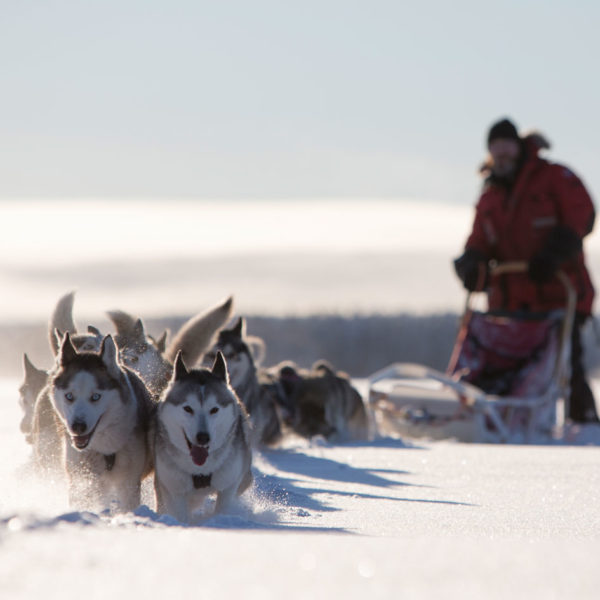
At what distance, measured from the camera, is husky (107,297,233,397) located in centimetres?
445

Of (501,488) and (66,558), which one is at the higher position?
(66,558)

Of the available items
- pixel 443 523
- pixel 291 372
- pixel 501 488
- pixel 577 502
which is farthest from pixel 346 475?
pixel 291 372

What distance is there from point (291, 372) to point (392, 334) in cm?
1466

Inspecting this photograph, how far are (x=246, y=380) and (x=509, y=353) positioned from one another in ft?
7.37

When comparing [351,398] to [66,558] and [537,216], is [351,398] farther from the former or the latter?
[66,558]

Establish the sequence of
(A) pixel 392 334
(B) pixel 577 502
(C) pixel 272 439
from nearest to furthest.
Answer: (B) pixel 577 502
(C) pixel 272 439
(A) pixel 392 334

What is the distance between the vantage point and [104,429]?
12.0 feet

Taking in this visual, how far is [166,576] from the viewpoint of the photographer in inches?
82.5

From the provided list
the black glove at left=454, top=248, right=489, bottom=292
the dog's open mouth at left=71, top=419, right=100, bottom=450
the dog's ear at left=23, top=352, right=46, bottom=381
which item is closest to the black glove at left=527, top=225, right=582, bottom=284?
the black glove at left=454, top=248, right=489, bottom=292

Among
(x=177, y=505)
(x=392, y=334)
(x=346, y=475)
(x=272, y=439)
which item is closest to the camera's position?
(x=177, y=505)

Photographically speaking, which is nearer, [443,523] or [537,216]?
[443,523]

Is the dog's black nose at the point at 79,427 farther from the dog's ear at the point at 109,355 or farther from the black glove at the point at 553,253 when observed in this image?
the black glove at the point at 553,253

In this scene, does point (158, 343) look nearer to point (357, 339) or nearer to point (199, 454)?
point (199, 454)

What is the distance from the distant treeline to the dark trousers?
13.6m
